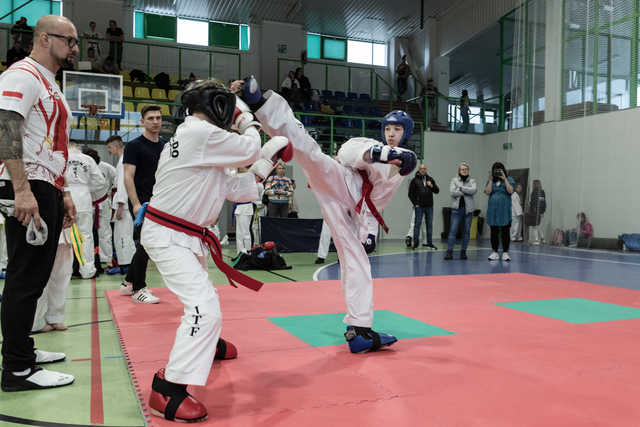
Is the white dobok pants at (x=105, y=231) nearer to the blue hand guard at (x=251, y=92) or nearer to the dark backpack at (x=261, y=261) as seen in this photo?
the dark backpack at (x=261, y=261)

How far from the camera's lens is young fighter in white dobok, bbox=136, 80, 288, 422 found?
83.3 inches

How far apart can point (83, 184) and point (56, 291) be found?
2906mm

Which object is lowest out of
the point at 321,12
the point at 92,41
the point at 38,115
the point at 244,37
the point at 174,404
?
the point at 174,404

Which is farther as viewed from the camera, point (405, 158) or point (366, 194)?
point (366, 194)

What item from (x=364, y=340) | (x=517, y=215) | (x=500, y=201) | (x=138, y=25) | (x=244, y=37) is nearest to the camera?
(x=364, y=340)

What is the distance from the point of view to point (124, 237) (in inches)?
261

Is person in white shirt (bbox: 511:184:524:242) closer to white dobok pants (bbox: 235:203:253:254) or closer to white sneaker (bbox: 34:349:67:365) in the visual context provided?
white dobok pants (bbox: 235:203:253:254)

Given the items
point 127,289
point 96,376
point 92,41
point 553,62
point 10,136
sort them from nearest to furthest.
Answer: point 10,136 < point 96,376 < point 127,289 < point 553,62 < point 92,41

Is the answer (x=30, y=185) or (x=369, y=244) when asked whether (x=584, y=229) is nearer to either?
(x=369, y=244)

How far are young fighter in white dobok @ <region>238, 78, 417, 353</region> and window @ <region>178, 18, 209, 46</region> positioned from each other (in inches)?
725

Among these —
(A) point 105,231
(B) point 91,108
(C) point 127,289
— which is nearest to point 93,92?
(B) point 91,108

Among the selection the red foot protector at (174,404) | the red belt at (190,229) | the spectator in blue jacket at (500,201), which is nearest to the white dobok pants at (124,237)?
the red belt at (190,229)

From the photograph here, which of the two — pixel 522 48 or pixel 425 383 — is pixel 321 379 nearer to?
pixel 425 383

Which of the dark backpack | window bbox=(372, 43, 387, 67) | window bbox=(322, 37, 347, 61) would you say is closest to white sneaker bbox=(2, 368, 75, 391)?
the dark backpack
